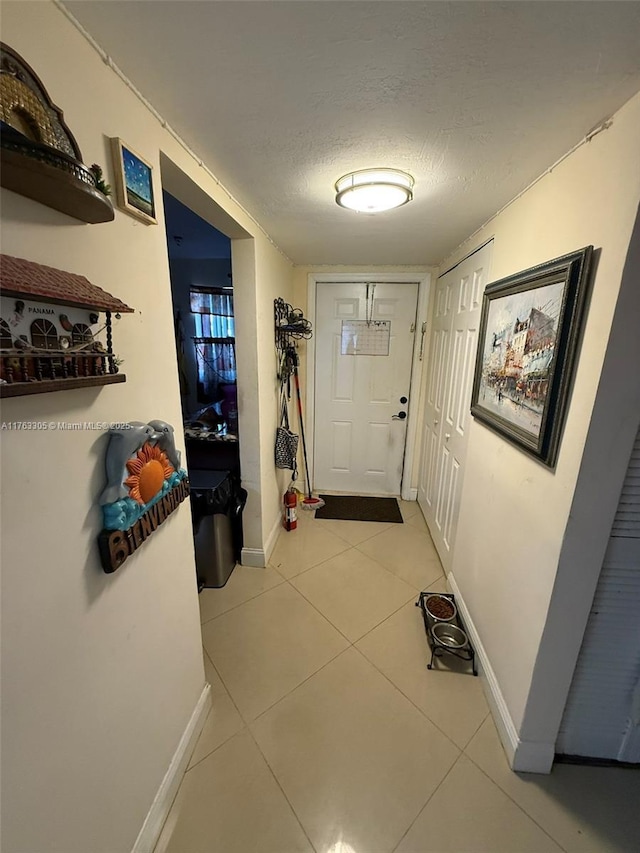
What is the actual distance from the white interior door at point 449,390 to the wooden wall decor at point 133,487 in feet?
5.39

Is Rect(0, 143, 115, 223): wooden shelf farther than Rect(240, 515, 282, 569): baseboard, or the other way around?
Rect(240, 515, 282, 569): baseboard

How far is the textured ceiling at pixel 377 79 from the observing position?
65cm

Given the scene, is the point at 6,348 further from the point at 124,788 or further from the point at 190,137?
the point at 124,788

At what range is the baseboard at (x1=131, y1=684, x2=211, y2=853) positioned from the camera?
98cm

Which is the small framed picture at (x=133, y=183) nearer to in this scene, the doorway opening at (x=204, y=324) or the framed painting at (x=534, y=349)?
the framed painting at (x=534, y=349)

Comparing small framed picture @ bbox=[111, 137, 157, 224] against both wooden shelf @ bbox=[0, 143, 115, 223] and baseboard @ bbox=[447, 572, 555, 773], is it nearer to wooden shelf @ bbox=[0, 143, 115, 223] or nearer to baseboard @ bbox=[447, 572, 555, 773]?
wooden shelf @ bbox=[0, 143, 115, 223]

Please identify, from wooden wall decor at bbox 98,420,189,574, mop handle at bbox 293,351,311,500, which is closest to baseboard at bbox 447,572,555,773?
wooden wall decor at bbox 98,420,189,574

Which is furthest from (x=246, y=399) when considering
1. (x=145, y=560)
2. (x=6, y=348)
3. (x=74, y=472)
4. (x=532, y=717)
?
(x=532, y=717)

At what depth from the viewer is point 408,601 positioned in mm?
2016

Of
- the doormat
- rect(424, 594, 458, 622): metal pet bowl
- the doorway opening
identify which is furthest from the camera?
the doormat

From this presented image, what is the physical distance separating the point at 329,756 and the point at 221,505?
4.06 feet

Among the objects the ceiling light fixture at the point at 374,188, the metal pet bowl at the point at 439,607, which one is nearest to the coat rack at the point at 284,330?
the ceiling light fixture at the point at 374,188

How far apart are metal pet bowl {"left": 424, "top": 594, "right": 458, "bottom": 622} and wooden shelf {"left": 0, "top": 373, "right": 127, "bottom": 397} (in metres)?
1.88

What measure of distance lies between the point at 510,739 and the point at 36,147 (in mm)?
2140
